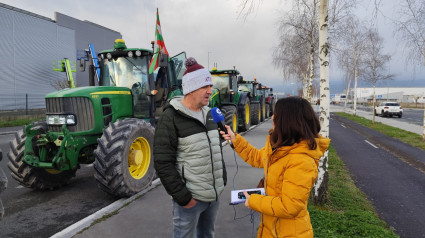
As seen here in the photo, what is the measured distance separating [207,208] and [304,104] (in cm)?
119

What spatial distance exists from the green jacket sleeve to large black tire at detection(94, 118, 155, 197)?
2342mm

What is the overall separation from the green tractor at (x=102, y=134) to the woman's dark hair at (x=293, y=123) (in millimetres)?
2985

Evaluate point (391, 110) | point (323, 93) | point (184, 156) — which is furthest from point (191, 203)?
point (391, 110)

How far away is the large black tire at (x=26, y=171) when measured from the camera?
4684mm

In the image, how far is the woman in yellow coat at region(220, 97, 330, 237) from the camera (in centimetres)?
175

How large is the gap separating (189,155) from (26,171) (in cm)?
399

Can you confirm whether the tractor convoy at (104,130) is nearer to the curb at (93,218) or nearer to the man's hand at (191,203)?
the curb at (93,218)

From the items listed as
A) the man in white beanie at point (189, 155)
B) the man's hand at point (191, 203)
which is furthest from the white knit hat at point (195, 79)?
the man's hand at point (191, 203)

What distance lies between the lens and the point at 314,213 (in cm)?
398

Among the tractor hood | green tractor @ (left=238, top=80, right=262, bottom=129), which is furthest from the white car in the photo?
the tractor hood

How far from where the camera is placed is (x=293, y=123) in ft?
6.06

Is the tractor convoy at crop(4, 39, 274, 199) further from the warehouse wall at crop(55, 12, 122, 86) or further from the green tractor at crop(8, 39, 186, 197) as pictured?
the warehouse wall at crop(55, 12, 122, 86)

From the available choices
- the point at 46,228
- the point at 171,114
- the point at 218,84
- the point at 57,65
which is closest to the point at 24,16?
the point at 57,65

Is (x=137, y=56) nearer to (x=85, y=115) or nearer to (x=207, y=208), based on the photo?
(x=85, y=115)
